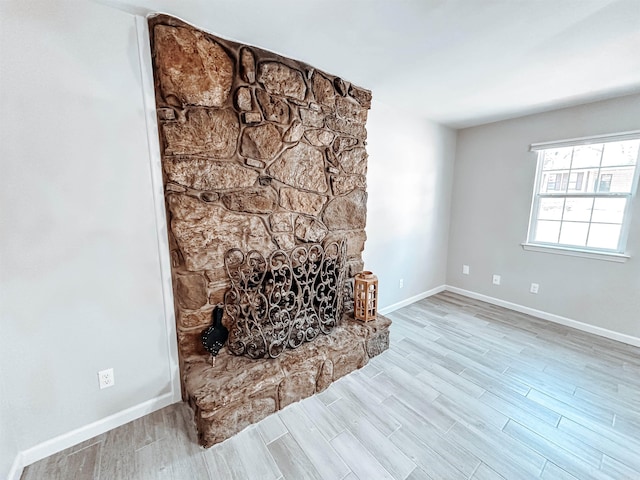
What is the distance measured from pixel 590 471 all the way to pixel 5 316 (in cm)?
304

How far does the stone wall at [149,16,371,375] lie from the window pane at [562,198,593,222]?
2.69 meters

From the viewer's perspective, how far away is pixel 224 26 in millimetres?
1509

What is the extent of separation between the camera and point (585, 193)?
2760 millimetres

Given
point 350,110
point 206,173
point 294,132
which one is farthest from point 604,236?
point 206,173

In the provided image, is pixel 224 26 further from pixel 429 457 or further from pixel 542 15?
pixel 429 457

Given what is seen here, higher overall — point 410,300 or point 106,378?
point 106,378

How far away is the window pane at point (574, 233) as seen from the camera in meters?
2.80

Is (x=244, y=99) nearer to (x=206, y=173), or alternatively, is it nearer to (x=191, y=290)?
(x=206, y=173)

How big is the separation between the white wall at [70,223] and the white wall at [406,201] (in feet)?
6.52

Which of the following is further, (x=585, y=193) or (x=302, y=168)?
(x=585, y=193)

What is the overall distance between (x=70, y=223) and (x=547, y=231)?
4.29 meters

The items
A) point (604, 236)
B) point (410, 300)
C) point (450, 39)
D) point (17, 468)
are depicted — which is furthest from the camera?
point (410, 300)

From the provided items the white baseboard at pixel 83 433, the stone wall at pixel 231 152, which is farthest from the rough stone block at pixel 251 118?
the white baseboard at pixel 83 433

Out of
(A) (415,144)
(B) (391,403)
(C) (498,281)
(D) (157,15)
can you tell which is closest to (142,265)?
(D) (157,15)
